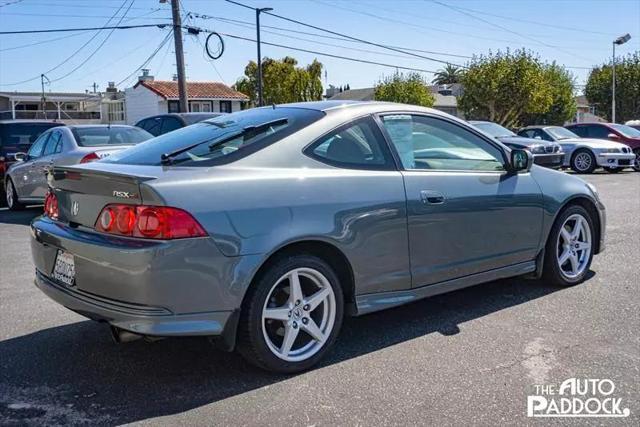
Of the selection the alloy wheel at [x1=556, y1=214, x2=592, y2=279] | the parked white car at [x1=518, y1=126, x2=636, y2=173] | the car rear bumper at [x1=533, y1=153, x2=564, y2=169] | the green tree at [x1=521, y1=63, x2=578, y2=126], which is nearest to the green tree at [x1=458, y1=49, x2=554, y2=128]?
the green tree at [x1=521, y1=63, x2=578, y2=126]

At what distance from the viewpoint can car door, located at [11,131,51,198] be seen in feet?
33.9

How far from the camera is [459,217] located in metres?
4.35

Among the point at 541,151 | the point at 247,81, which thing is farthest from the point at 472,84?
the point at 541,151

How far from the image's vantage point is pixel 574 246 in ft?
17.7

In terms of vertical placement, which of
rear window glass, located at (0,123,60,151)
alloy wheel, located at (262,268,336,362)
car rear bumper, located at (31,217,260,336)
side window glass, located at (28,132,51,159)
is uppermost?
rear window glass, located at (0,123,60,151)

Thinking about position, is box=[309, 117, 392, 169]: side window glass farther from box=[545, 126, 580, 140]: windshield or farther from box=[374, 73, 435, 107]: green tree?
box=[374, 73, 435, 107]: green tree

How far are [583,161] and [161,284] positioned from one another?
17.2m

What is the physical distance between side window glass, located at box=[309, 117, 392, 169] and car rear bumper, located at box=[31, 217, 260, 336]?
35.9 inches

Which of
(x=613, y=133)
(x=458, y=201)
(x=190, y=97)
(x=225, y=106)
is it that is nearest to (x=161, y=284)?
(x=458, y=201)

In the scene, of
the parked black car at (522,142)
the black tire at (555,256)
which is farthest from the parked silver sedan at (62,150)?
the parked black car at (522,142)

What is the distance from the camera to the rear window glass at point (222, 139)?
3.71 metres

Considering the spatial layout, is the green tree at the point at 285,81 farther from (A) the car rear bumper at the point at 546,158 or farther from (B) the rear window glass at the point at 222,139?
(B) the rear window glass at the point at 222,139

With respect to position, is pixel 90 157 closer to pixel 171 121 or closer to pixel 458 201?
pixel 171 121

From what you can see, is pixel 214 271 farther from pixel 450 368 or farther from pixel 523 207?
pixel 523 207
